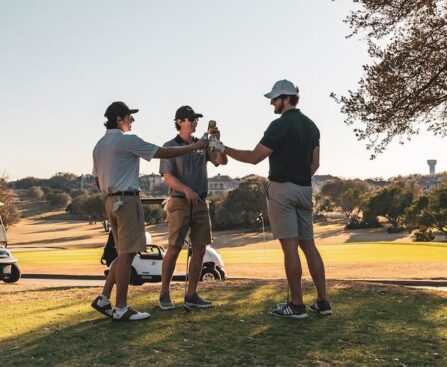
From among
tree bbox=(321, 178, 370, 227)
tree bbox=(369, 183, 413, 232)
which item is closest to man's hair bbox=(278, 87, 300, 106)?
tree bbox=(369, 183, 413, 232)

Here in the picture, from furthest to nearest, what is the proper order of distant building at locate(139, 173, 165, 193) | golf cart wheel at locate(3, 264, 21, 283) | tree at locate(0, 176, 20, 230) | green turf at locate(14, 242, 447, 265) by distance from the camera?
distant building at locate(139, 173, 165, 193) < tree at locate(0, 176, 20, 230) < green turf at locate(14, 242, 447, 265) < golf cart wheel at locate(3, 264, 21, 283)

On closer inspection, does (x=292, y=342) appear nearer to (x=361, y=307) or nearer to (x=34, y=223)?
(x=361, y=307)

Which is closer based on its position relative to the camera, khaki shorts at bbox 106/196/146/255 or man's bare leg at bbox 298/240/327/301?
khaki shorts at bbox 106/196/146/255

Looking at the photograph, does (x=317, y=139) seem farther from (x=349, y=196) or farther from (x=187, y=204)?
(x=349, y=196)

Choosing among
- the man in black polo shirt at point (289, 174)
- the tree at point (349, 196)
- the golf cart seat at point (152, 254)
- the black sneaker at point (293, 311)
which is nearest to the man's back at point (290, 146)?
the man in black polo shirt at point (289, 174)

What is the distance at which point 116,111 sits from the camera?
5637mm

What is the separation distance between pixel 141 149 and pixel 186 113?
983mm

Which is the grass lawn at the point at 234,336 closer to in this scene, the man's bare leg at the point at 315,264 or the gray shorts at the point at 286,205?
the man's bare leg at the point at 315,264

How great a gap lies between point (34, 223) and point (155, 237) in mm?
50822

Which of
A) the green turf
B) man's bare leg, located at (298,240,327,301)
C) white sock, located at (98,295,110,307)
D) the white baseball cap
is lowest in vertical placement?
the green turf

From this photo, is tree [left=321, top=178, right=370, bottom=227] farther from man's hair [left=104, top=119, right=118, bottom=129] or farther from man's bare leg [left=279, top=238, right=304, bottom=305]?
man's hair [left=104, top=119, right=118, bottom=129]

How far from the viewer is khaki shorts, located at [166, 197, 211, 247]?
6234 millimetres

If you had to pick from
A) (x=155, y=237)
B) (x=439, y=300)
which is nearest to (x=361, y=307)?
(x=439, y=300)

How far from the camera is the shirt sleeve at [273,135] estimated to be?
18.4ft
